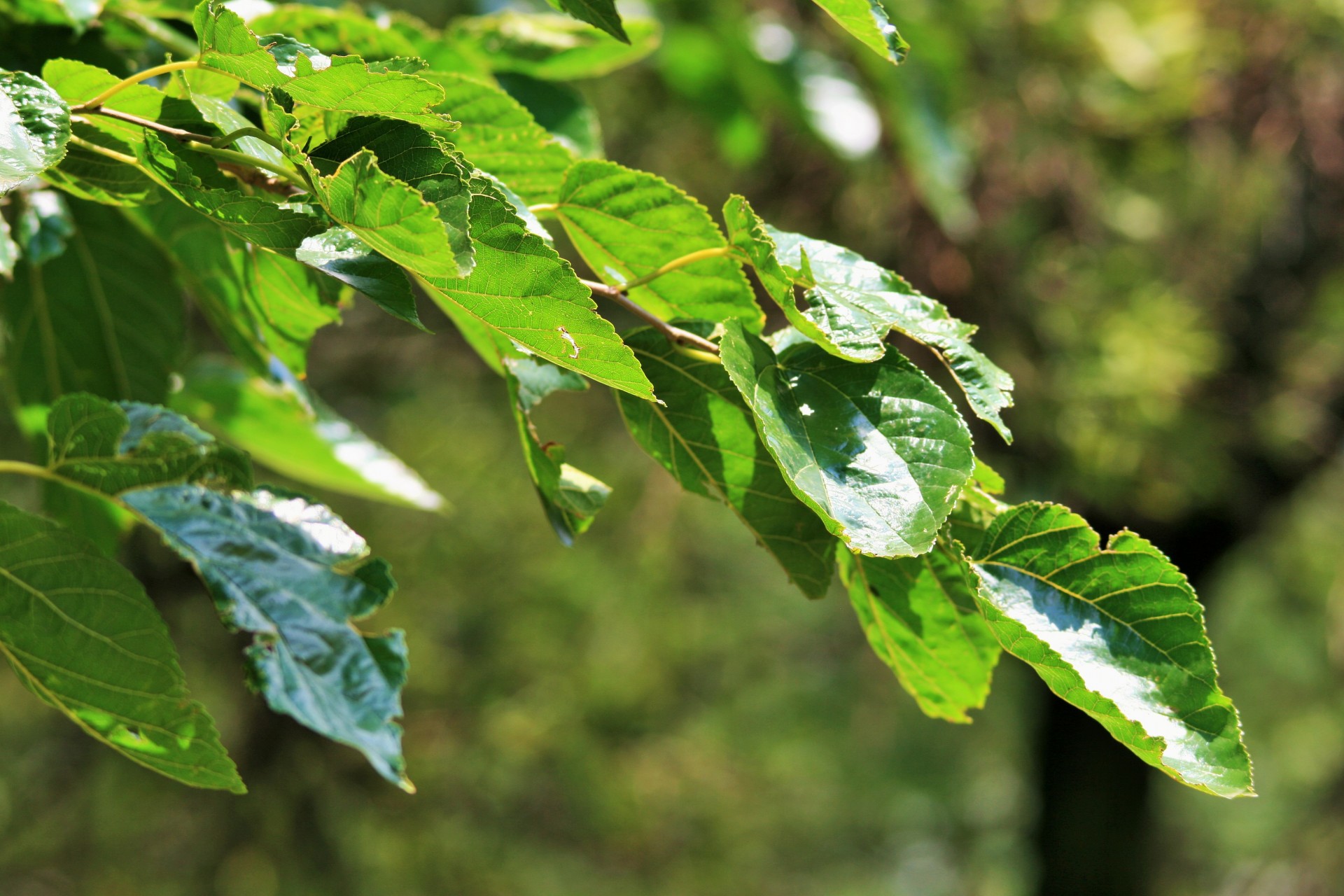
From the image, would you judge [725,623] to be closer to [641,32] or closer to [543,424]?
[543,424]

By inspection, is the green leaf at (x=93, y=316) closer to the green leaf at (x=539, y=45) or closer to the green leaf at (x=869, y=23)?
the green leaf at (x=539, y=45)

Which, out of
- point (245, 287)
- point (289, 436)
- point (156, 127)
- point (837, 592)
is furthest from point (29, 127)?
point (837, 592)

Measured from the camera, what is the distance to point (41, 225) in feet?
1.41

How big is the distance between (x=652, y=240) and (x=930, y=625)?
0.14m

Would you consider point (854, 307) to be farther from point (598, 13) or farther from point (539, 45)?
point (539, 45)

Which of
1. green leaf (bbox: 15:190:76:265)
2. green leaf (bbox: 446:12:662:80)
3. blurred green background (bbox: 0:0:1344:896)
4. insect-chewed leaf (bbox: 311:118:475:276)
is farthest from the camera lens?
blurred green background (bbox: 0:0:1344:896)

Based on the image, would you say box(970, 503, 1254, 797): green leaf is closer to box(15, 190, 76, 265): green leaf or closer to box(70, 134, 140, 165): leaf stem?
box(70, 134, 140, 165): leaf stem

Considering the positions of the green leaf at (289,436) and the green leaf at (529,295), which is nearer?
the green leaf at (529,295)

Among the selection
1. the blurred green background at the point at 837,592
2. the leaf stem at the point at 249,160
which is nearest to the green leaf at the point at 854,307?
the leaf stem at the point at 249,160

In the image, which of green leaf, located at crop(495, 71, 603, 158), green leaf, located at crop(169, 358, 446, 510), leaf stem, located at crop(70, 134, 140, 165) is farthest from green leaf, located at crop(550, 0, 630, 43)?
green leaf, located at crop(169, 358, 446, 510)

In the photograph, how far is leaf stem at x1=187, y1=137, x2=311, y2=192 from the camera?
25cm

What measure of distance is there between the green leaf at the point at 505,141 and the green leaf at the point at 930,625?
0.49ft

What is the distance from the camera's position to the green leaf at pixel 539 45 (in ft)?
1.71

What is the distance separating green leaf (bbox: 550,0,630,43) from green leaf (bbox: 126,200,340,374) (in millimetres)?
117
